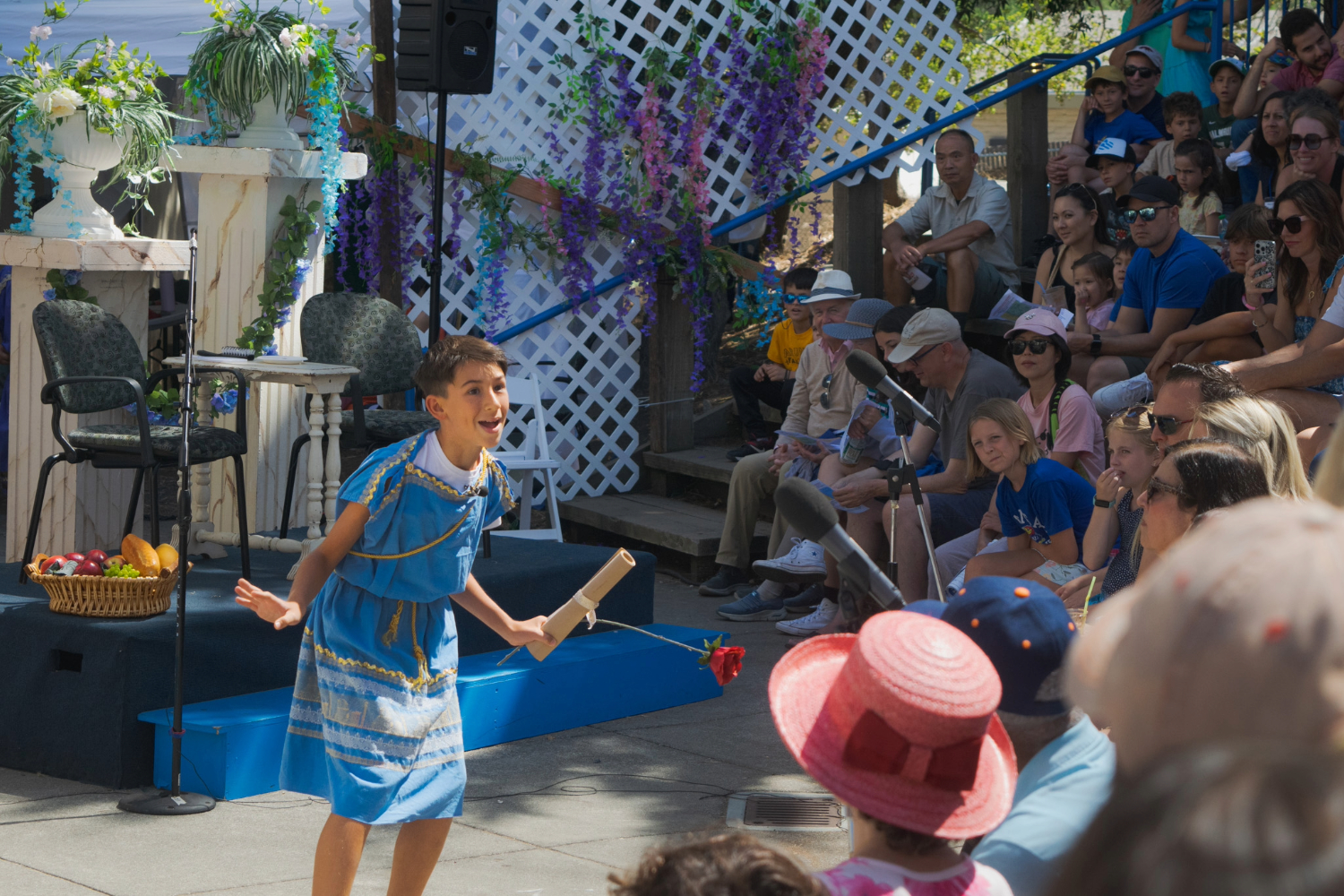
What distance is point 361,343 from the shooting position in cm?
604

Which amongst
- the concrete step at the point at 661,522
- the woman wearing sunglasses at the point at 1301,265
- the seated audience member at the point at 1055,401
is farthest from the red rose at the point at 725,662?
the concrete step at the point at 661,522

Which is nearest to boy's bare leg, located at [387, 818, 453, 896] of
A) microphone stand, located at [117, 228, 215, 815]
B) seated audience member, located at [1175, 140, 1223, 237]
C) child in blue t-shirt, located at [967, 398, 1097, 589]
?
microphone stand, located at [117, 228, 215, 815]

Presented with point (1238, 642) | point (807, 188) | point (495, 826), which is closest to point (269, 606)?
point (495, 826)

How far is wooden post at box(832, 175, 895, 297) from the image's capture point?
792 centimetres

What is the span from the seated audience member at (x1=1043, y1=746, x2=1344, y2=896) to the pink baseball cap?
4.85 m

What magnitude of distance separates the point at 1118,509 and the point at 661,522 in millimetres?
3436

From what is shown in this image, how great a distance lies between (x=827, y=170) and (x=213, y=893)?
571 centimetres

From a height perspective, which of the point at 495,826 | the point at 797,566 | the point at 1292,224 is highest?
the point at 1292,224

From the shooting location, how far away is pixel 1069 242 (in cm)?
670

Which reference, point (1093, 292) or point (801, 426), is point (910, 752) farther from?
point (801, 426)

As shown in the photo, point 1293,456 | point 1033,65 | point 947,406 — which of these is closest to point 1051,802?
point 1293,456

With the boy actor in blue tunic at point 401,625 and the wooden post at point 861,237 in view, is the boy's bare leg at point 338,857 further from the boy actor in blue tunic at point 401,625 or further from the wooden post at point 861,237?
the wooden post at point 861,237

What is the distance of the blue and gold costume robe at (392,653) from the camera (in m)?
3.00

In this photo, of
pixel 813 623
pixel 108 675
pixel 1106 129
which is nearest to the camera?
pixel 108 675
